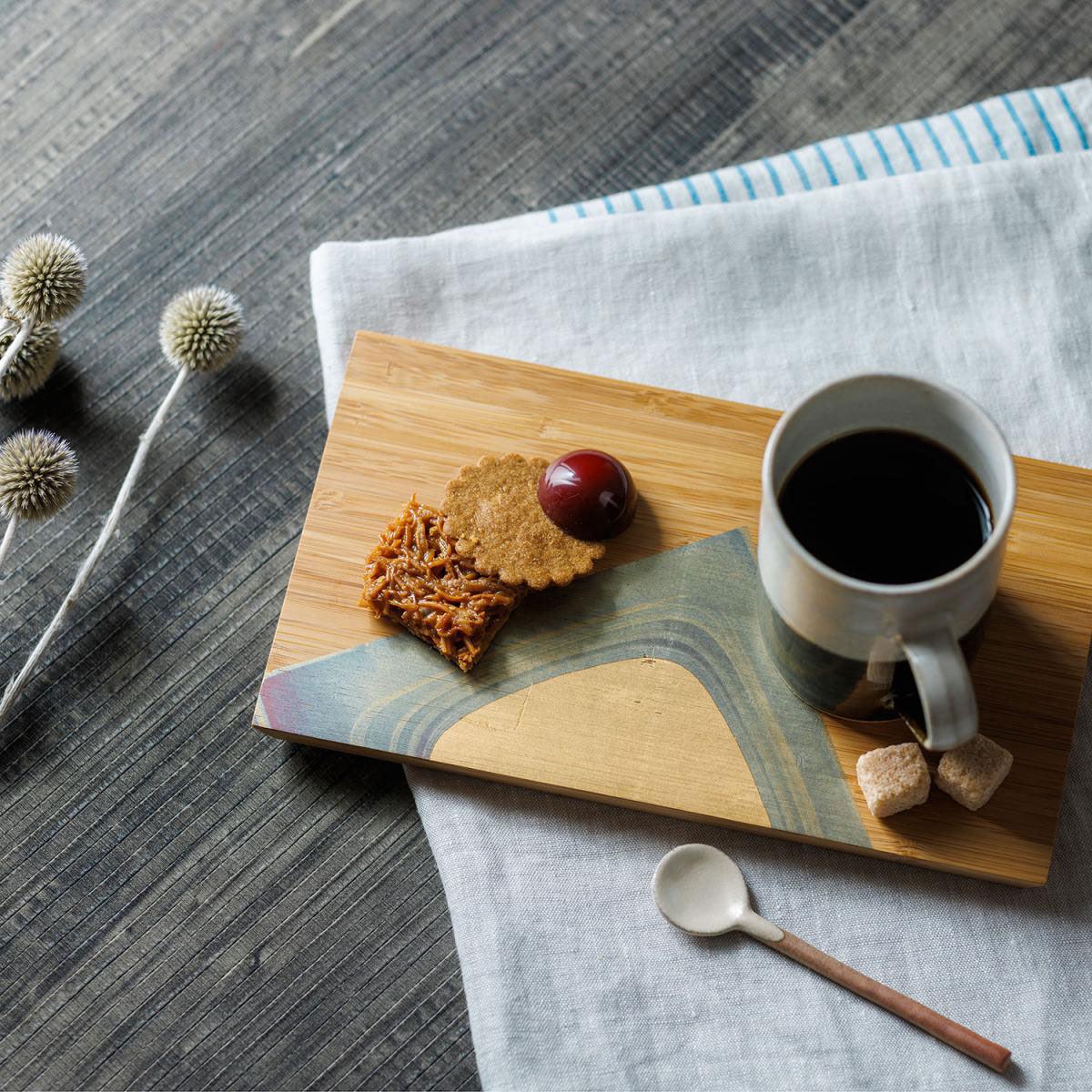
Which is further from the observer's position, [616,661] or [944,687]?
[616,661]

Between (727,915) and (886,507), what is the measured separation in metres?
0.42

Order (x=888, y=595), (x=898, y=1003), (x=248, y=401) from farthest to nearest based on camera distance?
(x=248, y=401)
(x=898, y=1003)
(x=888, y=595)

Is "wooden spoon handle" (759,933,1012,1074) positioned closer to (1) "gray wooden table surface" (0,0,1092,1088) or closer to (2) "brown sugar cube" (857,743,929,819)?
(2) "brown sugar cube" (857,743,929,819)

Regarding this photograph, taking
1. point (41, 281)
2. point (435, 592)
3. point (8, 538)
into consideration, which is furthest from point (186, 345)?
point (435, 592)

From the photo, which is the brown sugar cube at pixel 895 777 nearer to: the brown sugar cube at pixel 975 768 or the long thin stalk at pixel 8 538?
the brown sugar cube at pixel 975 768

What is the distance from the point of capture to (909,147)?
145cm

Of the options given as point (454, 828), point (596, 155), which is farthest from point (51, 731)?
point (596, 155)

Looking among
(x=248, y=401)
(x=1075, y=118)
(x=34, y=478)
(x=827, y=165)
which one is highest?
(x=34, y=478)

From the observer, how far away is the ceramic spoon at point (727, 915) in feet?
3.65

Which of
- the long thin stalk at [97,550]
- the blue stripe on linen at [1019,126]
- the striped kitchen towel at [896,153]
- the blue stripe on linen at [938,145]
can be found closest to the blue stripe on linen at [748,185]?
the striped kitchen towel at [896,153]

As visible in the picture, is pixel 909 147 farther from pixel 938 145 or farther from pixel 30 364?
pixel 30 364

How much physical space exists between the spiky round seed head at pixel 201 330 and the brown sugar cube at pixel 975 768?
876mm

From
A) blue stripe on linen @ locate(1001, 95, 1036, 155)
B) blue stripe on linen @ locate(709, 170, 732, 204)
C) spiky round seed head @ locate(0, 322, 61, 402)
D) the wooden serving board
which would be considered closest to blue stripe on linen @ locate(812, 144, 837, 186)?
blue stripe on linen @ locate(709, 170, 732, 204)

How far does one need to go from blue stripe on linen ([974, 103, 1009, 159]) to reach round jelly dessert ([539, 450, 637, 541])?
675 mm
